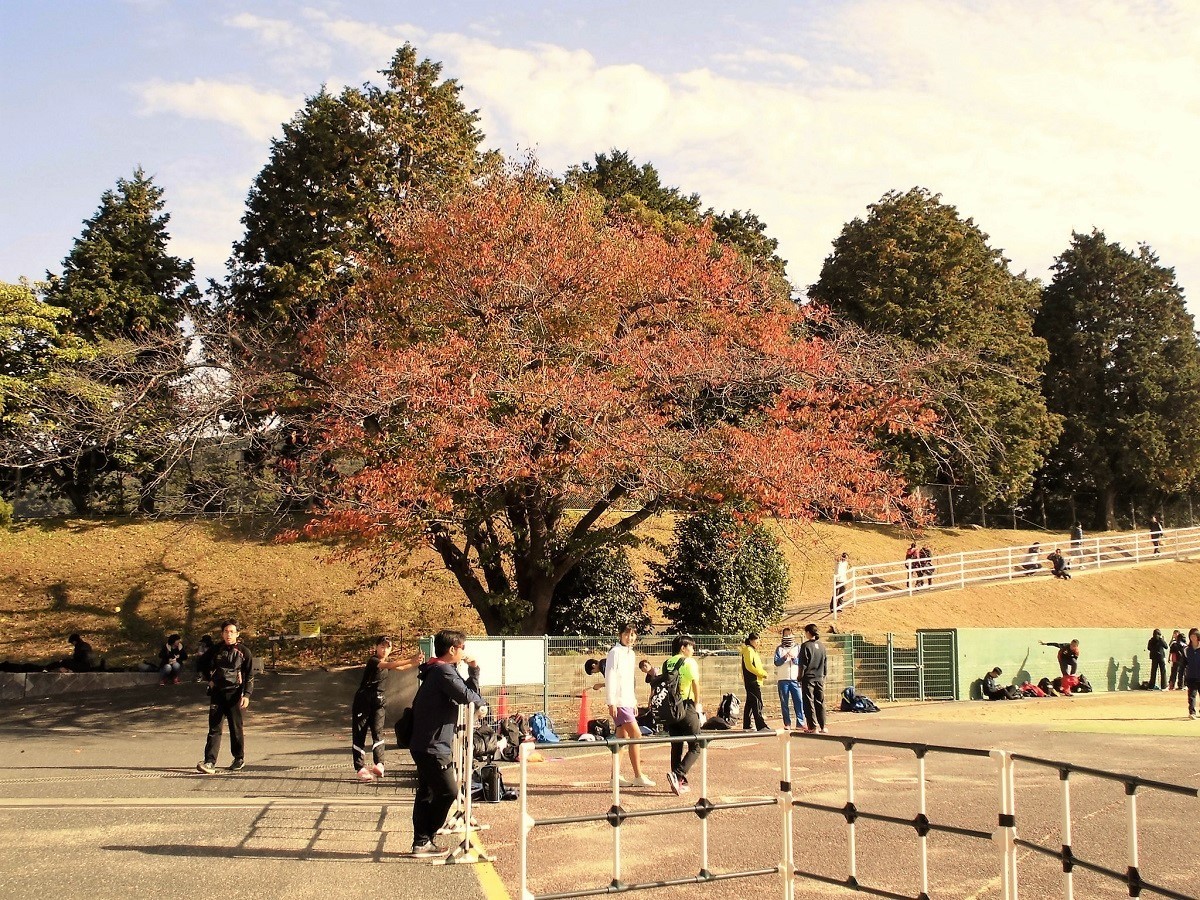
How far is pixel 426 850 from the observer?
28.9ft

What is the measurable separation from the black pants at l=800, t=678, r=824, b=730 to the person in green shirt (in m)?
4.49

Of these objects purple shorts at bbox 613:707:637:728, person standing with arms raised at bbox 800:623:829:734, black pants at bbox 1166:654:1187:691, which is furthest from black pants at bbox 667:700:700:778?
black pants at bbox 1166:654:1187:691

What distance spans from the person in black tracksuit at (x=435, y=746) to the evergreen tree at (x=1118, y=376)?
51561 mm

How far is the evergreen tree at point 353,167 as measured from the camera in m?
32.4

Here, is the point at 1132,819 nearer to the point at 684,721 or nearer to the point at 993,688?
the point at 684,721

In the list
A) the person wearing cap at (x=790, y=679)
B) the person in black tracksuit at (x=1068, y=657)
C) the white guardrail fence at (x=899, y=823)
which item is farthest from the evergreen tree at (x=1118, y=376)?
the white guardrail fence at (x=899, y=823)

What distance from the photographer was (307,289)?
32.2 meters

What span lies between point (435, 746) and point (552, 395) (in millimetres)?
10262

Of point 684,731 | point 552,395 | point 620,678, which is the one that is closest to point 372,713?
point 620,678

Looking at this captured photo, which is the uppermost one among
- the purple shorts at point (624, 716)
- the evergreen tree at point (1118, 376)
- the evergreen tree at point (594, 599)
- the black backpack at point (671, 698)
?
the evergreen tree at point (1118, 376)

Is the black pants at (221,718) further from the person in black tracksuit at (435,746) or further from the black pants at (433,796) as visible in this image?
the black pants at (433,796)

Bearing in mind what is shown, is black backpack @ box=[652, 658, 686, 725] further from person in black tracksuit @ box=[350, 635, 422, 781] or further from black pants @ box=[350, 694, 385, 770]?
black pants @ box=[350, 694, 385, 770]

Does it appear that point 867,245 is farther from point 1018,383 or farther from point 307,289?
point 307,289

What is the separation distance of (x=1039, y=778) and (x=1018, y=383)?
129ft
